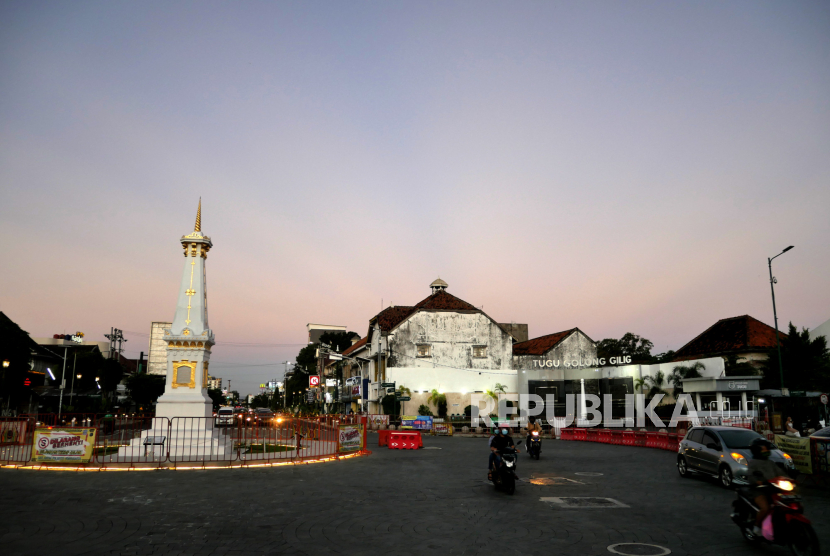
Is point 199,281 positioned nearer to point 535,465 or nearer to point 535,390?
point 535,465

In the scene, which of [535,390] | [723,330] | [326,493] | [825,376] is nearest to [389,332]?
[535,390]

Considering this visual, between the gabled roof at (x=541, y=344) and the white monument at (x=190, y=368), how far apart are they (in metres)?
38.7

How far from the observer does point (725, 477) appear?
13.7 m

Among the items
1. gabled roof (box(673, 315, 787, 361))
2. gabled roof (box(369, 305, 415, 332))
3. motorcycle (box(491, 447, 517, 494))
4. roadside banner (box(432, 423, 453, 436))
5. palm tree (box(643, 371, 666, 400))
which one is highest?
gabled roof (box(369, 305, 415, 332))

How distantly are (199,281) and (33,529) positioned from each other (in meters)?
16.3

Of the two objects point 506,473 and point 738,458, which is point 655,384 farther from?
point 506,473

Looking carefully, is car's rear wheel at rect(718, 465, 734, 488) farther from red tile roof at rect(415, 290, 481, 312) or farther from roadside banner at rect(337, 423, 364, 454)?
red tile roof at rect(415, 290, 481, 312)

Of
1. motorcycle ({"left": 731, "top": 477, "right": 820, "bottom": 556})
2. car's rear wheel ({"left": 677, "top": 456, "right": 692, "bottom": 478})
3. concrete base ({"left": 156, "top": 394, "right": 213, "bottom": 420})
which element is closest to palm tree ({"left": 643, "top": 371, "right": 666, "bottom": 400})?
car's rear wheel ({"left": 677, "top": 456, "right": 692, "bottom": 478})

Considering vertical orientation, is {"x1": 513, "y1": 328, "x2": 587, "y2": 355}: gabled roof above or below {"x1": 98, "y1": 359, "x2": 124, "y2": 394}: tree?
above

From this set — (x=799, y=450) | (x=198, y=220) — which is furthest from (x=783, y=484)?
(x=198, y=220)

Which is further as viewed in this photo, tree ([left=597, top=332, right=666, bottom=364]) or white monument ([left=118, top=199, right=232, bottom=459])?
tree ([left=597, top=332, right=666, bottom=364])

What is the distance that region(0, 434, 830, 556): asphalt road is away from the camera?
26.1ft

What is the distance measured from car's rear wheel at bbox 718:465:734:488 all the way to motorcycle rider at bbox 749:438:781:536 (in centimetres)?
631

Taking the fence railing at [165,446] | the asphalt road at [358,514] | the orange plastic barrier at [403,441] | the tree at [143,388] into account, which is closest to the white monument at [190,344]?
the fence railing at [165,446]
